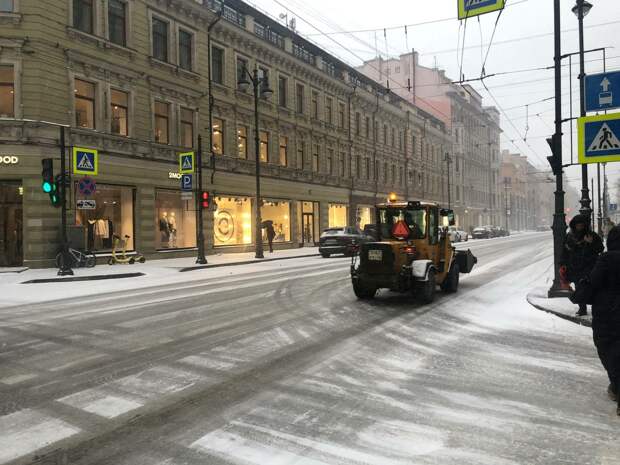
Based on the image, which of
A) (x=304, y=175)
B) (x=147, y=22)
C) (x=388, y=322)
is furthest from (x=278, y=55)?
(x=388, y=322)

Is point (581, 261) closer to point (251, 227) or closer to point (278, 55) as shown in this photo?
point (251, 227)

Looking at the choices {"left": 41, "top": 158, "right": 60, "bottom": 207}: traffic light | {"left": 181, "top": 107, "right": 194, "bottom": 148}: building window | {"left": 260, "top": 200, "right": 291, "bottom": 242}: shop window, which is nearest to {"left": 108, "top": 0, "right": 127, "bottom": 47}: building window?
{"left": 181, "top": 107, "right": 194, "bottom": 148}: building window

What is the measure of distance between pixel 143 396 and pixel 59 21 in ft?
61.9

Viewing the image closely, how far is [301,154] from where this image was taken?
33.4m

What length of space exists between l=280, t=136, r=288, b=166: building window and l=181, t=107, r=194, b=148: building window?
25.3ft

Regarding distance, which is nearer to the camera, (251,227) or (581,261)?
(581,261)

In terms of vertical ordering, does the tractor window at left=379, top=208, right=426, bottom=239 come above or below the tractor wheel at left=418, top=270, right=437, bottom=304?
above

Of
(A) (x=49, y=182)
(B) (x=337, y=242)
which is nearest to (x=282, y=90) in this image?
(B) (x=337, y=242)

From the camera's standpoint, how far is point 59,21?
61.1 feet

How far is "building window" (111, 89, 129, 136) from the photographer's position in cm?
2086

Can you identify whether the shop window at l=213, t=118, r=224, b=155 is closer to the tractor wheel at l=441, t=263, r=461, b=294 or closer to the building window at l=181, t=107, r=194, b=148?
the building window at l=181, t=107, r=194, b=148

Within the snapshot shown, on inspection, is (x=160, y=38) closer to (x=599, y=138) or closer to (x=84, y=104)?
(x=84, y=104)

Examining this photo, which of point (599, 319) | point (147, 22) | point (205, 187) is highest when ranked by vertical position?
point (147, 22)

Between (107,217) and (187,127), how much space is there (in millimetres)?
6669
